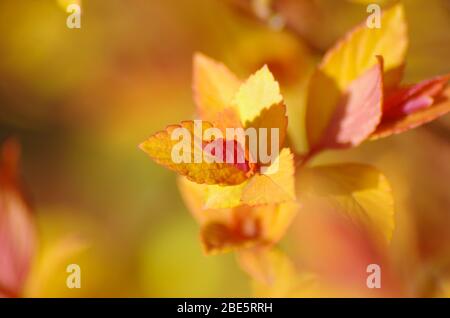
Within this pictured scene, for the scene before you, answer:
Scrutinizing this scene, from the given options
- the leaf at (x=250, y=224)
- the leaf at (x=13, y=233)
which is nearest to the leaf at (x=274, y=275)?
the leaf at (x=250, y=224)

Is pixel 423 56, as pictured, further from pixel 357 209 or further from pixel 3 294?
pixel 3 294

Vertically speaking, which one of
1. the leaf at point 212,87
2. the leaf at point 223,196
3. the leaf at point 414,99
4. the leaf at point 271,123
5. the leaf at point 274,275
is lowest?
the leaf at point 274,275

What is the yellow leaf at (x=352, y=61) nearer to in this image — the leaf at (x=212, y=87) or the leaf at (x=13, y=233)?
the leaf at (x=212, y=87)

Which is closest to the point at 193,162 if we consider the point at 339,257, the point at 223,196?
the point at 223,196

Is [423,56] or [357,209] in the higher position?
[423,56]

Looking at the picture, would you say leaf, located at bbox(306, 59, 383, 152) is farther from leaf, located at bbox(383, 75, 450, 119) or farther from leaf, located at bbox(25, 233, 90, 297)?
leaf, located at bbox(25, 233, 90, 297)

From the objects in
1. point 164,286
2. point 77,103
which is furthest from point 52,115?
point 164,286
